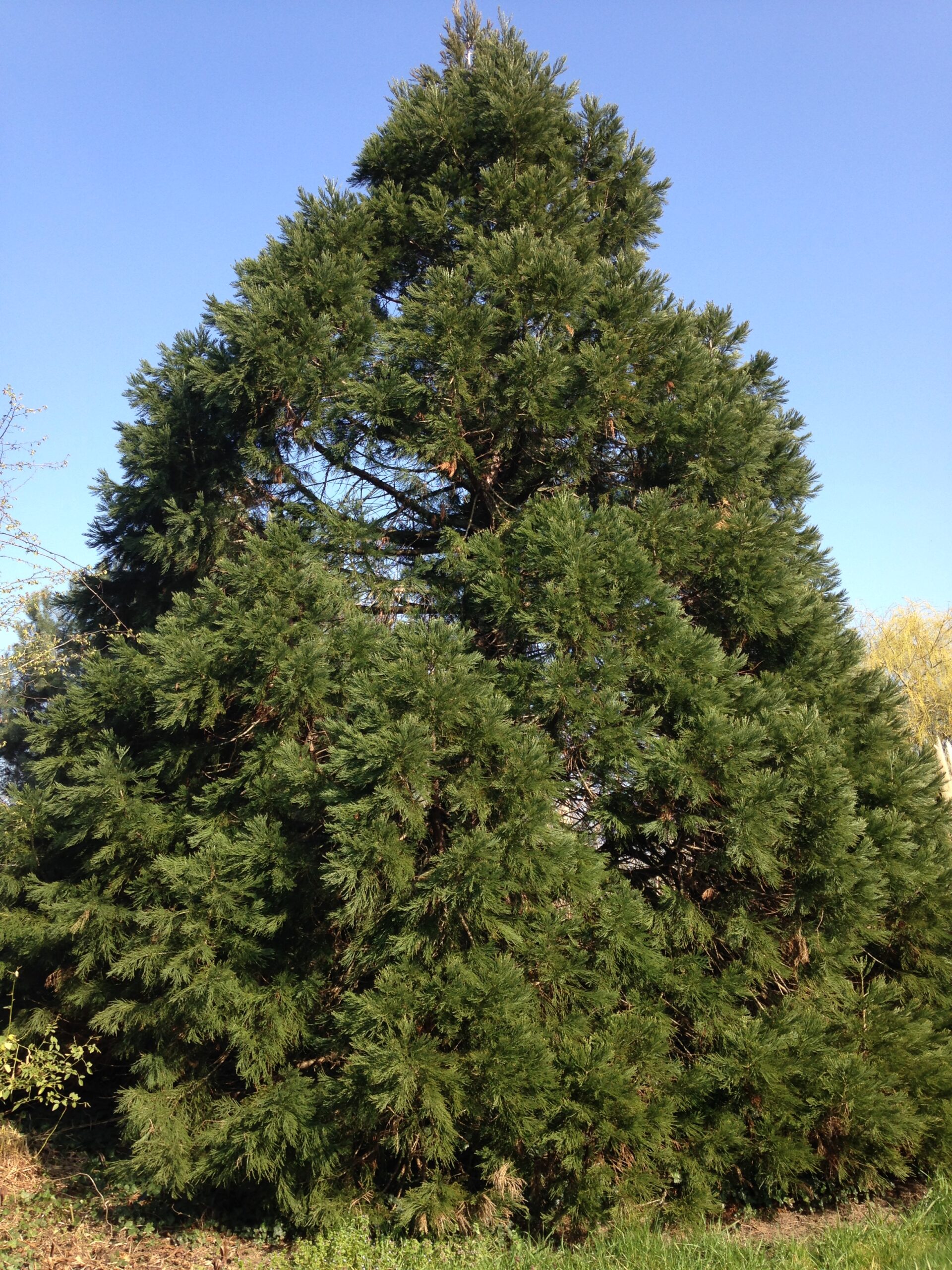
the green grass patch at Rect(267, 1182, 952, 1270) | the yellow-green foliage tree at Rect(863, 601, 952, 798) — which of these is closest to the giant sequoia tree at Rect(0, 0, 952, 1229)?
the green grass patch at Rect(267, 1182, 952, 1270)

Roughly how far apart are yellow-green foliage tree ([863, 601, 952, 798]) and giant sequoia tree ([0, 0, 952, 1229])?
18.5m

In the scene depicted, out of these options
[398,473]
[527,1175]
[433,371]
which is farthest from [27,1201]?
[433,371]

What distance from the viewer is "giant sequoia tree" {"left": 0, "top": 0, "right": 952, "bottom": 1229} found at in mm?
3801

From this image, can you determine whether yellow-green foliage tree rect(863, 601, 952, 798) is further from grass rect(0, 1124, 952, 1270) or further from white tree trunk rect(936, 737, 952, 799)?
grass rect(0, 1124, 952, 1270)

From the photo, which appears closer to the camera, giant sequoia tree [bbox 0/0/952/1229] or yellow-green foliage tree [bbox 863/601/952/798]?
giant sequoia tree [bbox 0/0/952/1229]

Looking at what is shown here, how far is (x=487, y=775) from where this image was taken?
3.98 m

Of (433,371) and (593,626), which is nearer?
(593,626)

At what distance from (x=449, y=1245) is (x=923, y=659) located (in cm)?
2261

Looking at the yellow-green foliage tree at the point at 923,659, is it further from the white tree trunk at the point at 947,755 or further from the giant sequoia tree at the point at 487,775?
the giant sequoia tree at the point at 487,775

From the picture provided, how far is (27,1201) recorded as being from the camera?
483 centimetres

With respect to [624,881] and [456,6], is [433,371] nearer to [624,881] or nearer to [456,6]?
[624,881]

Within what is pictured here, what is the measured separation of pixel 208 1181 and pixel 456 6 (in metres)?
8.65

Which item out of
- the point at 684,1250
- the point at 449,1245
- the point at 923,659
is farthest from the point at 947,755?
the point at 449,1245

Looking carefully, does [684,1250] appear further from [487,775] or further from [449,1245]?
[487,775]
